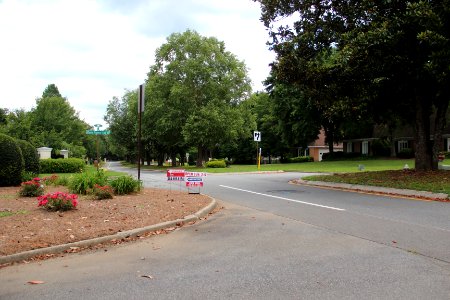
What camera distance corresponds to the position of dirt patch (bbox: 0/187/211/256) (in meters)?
6.73

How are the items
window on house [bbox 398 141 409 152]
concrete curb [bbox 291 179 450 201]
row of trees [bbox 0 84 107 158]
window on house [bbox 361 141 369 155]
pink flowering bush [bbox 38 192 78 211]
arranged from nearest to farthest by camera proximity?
pink flowering bush [bbox 38 192 78 211], concrete curb [bbox 291 179 450 201], row of trees [bbox 0 84 107 158], window on house [bbox 398 141 409 152], window on house [bbox 361 141 369 155]

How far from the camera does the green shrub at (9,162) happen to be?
1563 centimetres

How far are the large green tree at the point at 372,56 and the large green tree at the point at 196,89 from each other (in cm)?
2553

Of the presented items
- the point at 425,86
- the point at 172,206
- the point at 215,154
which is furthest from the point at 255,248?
the point at 215,154

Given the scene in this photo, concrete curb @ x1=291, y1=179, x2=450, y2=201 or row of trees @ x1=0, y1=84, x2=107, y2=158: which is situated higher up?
row of trees @ x1=0, y1=84, x2=107, y2=158

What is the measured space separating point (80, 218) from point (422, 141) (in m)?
15.3

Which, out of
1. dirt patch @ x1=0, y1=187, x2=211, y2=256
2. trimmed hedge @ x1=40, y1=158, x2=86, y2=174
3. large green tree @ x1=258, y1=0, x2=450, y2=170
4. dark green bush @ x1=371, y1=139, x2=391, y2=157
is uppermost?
large green tree @ x1=258, y1=0, x2=450, y2=170

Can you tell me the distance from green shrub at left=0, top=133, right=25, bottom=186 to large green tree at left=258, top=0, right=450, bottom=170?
37.1ft

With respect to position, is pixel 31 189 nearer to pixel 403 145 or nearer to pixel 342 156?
pixel 342 156

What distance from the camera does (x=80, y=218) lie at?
8531 millimetres

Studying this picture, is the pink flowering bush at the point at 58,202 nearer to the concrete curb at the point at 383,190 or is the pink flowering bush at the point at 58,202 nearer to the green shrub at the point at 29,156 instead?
the green shrub at the point at 29,156

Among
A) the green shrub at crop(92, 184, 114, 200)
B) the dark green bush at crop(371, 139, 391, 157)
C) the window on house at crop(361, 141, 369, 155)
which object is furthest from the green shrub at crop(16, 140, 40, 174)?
the window on house at crop(361, 141, 369, 155)

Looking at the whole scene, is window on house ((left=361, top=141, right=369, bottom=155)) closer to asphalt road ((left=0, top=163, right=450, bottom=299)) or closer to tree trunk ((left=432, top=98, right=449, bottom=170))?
tree trunk ((left=432, top=98, right=449, bottom=170))

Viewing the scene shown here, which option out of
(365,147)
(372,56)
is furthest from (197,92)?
(372,56)
